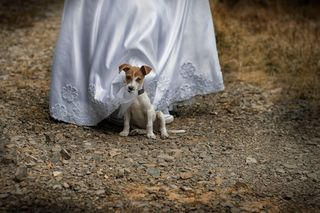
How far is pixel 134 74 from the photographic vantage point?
5031 mm

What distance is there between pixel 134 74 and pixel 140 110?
1.49 ft

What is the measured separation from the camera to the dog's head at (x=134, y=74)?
5.01 m

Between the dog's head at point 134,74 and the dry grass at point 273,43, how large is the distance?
8.93 feet

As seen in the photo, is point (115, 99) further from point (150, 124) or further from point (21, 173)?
point (21, 173)

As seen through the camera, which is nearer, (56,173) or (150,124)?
(56,173)

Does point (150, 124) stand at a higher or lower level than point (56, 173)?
higher

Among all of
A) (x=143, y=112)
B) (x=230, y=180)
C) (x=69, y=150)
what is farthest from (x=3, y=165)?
(x=230, y=180)

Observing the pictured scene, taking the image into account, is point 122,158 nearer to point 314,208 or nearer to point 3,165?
point 3,165

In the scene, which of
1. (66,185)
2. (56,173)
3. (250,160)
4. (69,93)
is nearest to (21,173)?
(56,173)

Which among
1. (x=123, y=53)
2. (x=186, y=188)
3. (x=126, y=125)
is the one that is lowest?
(x=186, y=188)

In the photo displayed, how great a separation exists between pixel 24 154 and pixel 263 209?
2.12 m

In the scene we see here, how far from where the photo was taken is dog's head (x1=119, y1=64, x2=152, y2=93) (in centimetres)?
501

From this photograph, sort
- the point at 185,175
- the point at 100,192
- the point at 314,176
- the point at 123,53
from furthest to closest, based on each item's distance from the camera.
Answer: the point at 123,53, the point at 314,176, the point at 185,175, the point at 100,192

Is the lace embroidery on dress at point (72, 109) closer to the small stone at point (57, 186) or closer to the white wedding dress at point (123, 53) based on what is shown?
the white wedding dress at point (123, 53)
